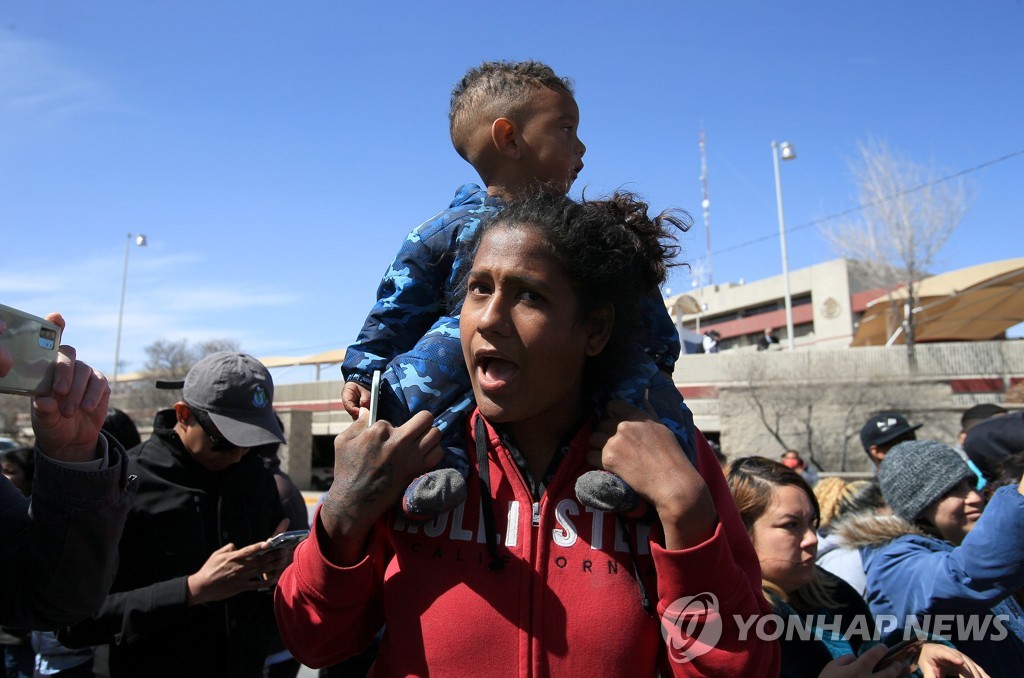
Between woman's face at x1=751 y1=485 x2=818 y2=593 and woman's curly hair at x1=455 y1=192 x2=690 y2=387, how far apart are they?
4.78ft

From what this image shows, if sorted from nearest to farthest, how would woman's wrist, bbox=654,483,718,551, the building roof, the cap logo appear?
woman's wrist, bbox=654,483,718,551 < the cap logo < the building roof

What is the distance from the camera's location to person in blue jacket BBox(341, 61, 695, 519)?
2.11 m

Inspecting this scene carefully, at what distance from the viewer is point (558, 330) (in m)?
2.05

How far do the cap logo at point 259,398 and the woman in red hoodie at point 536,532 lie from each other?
186 centimetres

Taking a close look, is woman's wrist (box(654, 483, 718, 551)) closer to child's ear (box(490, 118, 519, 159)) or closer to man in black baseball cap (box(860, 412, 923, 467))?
child's ear (box(490, 118, 519, 159))

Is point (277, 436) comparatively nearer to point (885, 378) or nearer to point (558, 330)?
point (558, 330)

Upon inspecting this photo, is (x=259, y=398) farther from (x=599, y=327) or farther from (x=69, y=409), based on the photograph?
(x=599, y=327)

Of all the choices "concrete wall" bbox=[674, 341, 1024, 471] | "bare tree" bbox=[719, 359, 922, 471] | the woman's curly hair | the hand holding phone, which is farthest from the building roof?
the hand holding phone

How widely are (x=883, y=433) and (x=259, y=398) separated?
5623 millimetres

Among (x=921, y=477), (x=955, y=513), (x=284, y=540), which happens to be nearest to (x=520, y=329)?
(x=284, y=540)

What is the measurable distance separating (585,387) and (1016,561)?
83.9 inches

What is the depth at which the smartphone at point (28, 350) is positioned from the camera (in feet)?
6.04

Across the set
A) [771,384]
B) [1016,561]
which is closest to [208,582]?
[1016,561]

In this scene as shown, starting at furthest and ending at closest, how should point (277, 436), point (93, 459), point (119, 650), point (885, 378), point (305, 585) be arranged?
point (885, 378) → point (277, 436) → point (119, 650) → point (93, 459) → point (305, 585)
